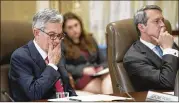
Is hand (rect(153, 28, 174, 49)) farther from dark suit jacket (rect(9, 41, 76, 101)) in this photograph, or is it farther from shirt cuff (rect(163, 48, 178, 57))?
dark suit jacket (rect(9, 41, 76, 101))

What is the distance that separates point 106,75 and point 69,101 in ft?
1.42

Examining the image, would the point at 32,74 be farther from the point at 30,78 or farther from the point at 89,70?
the point at 89,70

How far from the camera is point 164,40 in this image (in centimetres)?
167

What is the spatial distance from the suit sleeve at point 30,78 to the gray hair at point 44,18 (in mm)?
136

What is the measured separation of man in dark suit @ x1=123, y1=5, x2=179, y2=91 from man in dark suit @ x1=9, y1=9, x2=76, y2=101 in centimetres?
35

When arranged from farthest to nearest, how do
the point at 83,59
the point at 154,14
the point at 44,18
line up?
the point at 83,59, the point at 154,14, the point at 44,18

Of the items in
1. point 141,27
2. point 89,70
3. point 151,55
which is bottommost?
point 89,70

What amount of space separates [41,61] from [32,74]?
0.21 feet

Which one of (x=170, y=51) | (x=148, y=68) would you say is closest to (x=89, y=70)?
(x=148, y=68)

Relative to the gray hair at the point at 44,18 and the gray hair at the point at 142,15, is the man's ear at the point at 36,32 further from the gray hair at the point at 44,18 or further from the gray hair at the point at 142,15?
the gray hair at the point at 142,15

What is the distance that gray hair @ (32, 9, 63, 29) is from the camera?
150cm

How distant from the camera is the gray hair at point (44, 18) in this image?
150cm

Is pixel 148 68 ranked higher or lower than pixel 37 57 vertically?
lower

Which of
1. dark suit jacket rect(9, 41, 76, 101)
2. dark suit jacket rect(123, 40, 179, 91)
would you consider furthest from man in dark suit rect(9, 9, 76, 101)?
dark suit jacket rect(123, 40, 179, 91)
